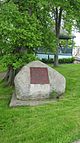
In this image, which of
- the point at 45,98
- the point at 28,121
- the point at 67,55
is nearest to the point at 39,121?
the point at 28,121

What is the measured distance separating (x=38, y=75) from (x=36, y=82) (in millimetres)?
432

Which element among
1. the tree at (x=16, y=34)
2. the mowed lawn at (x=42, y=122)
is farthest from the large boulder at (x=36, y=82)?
the tree at (x=16, y=34)

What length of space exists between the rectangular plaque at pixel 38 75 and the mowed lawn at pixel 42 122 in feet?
2.77

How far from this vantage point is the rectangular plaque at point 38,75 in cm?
957

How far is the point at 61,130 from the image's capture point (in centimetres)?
660

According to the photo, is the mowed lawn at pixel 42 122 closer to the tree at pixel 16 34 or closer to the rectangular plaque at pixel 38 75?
the rectangular plaque at pixel 38 75

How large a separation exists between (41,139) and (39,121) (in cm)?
114

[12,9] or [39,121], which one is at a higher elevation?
[12,9]

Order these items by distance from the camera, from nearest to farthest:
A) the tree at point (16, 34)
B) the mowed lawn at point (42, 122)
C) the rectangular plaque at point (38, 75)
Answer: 1. the mowed lawn at point (42, 122)
2. the rectangular plaque at point (38, 75)
3. the tree at point (16, 34)

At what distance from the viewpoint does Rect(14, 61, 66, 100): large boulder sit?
934cm

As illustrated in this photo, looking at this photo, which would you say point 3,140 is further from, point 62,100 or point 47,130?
point 62,100

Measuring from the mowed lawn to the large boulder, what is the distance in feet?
1.54

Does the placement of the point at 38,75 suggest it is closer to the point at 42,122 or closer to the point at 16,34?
the point at 16,34

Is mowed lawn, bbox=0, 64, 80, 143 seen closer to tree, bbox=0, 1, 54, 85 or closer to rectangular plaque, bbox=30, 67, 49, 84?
rectangular plaque, bbox=30, 67, 49, 84
